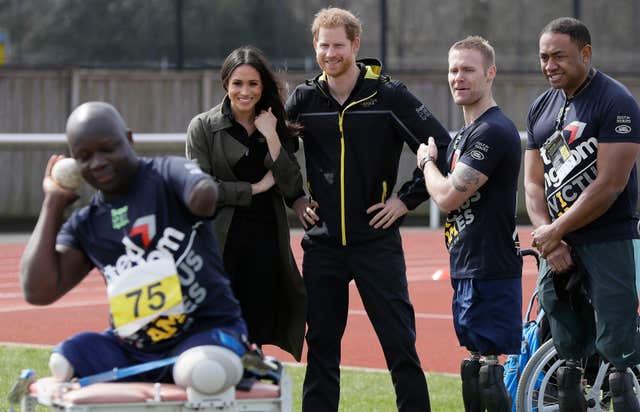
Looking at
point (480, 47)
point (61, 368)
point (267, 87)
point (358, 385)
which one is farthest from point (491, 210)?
point (358, 385)

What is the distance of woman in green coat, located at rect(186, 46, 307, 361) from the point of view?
651cm

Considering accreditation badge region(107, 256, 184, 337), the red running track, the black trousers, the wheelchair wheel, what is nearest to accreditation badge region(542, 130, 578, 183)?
the black trousers

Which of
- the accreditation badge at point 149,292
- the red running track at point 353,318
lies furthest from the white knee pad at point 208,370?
the red running track at point 353,318

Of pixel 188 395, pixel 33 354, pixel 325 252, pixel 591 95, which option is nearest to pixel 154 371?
pixel 188 395

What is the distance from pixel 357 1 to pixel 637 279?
16.4 m

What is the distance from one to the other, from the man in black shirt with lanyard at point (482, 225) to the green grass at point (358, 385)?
1.45 metres

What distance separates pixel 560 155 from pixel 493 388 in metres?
1.18

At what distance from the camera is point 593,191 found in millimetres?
5957

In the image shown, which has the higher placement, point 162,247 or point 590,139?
point 590,139

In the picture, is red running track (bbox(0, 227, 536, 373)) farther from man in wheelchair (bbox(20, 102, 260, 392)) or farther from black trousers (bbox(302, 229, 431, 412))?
man in wheelchair (bbox(20, 102, 260, 392))

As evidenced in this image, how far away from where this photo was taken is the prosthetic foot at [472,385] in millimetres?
6281

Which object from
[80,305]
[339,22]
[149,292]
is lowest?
[80,305]

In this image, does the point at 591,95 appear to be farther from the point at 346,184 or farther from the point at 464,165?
the point at 346,184

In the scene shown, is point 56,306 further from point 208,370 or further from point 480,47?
point 208,370
